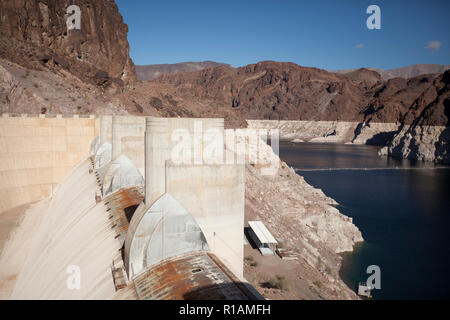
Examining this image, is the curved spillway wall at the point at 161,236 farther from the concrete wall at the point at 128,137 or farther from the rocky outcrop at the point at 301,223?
the rocky outcrop at the point at 301,223

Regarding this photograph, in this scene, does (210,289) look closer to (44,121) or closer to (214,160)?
(214,160)

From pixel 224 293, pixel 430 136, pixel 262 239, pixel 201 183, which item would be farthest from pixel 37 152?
pixel 430 136

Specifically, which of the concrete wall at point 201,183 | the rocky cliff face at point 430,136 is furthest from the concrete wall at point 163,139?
the rocky cliff face at point 430,136

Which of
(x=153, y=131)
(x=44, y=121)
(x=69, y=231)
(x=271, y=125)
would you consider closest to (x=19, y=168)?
(x=44, y=121)

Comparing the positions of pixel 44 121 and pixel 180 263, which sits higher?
pixel 44 121

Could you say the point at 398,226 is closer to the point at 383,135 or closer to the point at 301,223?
the point at 301,223
